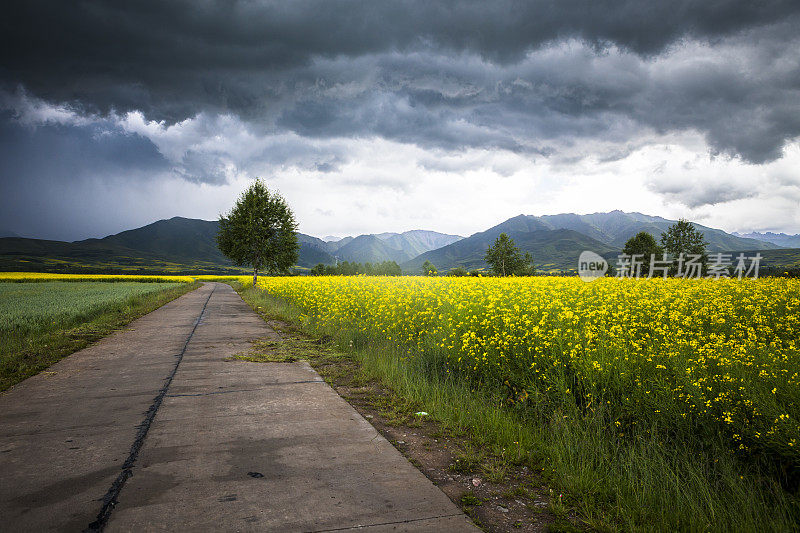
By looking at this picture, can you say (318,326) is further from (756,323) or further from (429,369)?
(756,323)

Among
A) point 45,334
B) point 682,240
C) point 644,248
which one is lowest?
point 45,334

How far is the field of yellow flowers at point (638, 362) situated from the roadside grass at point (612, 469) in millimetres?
208

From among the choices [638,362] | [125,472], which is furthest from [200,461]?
[638,362]

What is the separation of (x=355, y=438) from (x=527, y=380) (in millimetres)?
2523

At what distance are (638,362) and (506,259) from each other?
67316 millimetres

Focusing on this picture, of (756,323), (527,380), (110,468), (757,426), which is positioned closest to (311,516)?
(110,468)

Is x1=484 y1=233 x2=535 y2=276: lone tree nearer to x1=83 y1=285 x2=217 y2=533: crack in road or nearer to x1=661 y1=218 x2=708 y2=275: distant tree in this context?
x1=661 y1=218 x2=708 y2=275: distant tree

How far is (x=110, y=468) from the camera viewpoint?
3.26 m

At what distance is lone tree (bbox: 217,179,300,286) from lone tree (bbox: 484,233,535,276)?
4023 centimetres

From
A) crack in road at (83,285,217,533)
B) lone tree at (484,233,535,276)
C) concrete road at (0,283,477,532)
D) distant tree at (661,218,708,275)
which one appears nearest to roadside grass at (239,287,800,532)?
concrete road at (0,283,477,532)

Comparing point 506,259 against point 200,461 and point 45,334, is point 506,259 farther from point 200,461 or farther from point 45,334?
point 200,461

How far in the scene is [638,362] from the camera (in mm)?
4754

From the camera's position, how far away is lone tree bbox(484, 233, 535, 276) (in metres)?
68.5

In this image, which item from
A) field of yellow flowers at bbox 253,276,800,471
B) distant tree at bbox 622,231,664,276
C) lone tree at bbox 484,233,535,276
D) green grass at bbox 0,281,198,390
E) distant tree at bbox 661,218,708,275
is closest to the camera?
field of yellow flowers at bbox 253,276,800,471
